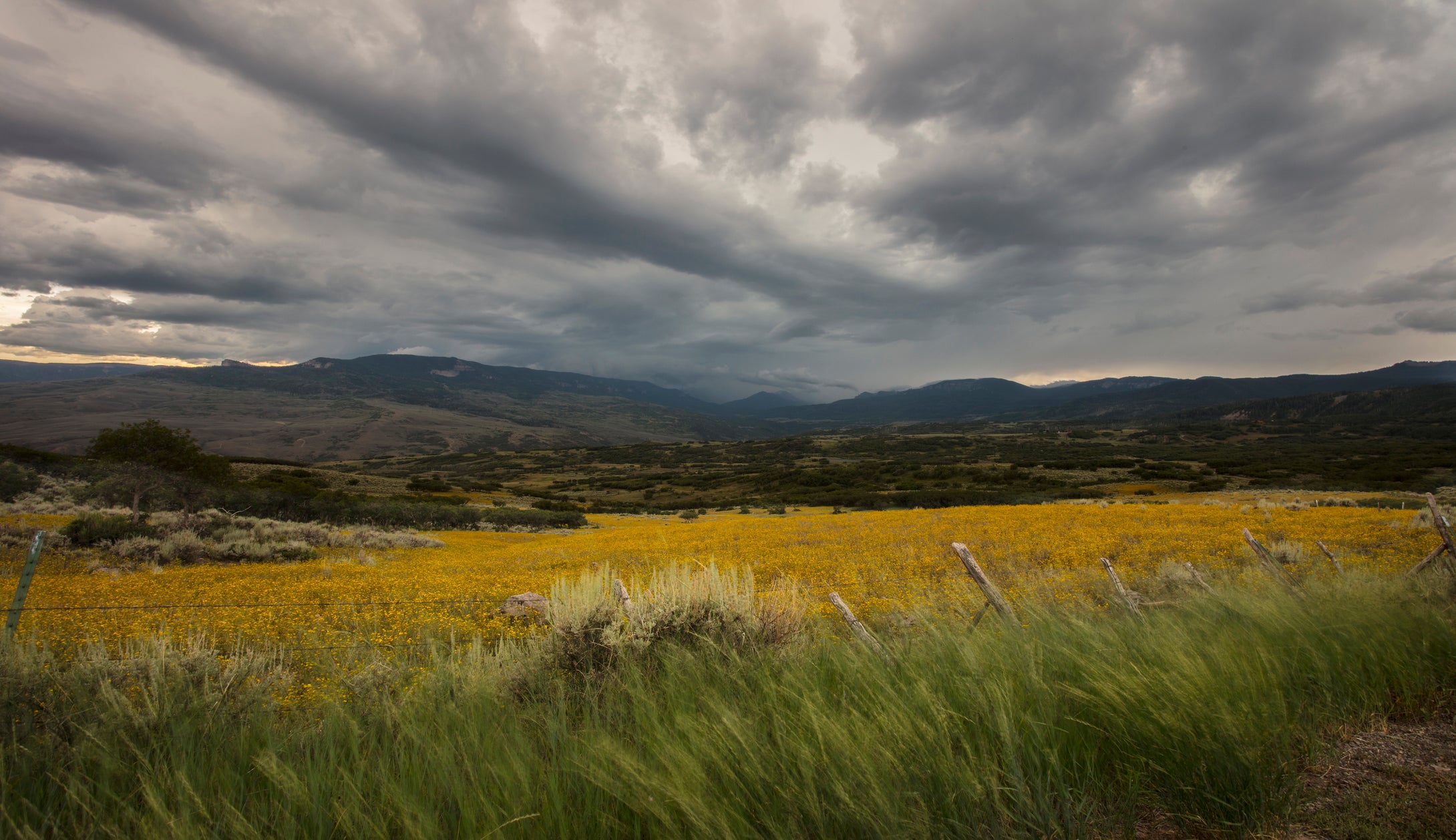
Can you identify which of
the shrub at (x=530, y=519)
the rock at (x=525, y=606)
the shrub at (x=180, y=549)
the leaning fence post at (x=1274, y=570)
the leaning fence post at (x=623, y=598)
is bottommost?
the shrub at (x=530, y=519)

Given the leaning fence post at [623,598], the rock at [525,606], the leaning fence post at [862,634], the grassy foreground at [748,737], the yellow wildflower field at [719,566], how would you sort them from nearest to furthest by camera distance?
the grassy foreground at [748,737], the leaning fence post at [862,634], the leaning fence post at [623,598], the yellow wildflower field at [719,566], the rock at [525,606]

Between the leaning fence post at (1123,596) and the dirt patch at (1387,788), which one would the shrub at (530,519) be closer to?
the leaning fence post at (1123,596)

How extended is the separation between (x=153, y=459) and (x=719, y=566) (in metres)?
26.3

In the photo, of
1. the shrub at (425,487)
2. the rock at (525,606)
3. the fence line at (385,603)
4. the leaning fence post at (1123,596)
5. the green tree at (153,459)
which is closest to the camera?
the leaning fence post at (1123,596)

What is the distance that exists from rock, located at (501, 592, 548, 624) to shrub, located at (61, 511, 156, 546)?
48.5ft

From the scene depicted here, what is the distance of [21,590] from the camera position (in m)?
5.50

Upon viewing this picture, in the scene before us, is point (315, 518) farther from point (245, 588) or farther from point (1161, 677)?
point (1161, 677)

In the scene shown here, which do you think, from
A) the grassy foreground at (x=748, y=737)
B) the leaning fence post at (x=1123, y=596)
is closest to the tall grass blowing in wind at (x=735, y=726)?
the grassy foreground at (x=748, y=737)

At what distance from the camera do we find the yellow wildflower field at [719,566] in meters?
8.44

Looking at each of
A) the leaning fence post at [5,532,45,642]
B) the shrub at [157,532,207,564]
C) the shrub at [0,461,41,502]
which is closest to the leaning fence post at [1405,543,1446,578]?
the leaning fence post at [5,532,45,642]

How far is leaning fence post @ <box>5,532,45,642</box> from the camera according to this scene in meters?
4.96

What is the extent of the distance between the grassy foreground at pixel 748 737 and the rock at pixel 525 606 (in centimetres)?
569

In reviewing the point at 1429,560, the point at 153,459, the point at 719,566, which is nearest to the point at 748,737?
the point at 1429,560

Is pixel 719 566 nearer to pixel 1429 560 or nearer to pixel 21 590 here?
pixel 21 590
